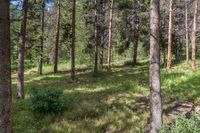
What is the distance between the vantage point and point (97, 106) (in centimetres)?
1388

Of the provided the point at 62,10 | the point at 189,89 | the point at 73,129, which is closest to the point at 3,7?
the point at 73,129

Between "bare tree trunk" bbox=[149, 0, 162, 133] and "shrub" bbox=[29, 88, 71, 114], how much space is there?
184 inches

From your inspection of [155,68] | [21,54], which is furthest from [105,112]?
[21,54]

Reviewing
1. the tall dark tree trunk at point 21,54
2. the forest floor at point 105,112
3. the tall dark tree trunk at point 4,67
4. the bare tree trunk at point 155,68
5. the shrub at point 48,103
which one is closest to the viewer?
the tall dark tree trunk at point 4,67

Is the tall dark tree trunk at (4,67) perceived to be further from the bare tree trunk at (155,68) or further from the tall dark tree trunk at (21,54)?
the tall dark tree trunk at (21,54)

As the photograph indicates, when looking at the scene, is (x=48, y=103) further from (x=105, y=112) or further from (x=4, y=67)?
(x=4, y=67)

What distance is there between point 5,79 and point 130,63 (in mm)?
34759

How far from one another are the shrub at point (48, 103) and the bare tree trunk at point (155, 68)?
4663mm

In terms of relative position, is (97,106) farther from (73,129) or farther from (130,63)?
(130,63)

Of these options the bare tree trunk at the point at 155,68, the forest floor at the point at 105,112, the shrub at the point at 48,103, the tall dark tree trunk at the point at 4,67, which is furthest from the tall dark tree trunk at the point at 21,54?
the tall dark tree trunk at the point at 4,67

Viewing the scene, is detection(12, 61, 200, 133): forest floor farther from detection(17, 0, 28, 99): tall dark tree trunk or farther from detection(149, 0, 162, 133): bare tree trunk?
detection(149, 0, 162, 133): bare tree trunk

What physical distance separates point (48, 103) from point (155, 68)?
531 centimetres

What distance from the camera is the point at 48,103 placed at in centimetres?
1353

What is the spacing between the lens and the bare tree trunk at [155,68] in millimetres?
9863
